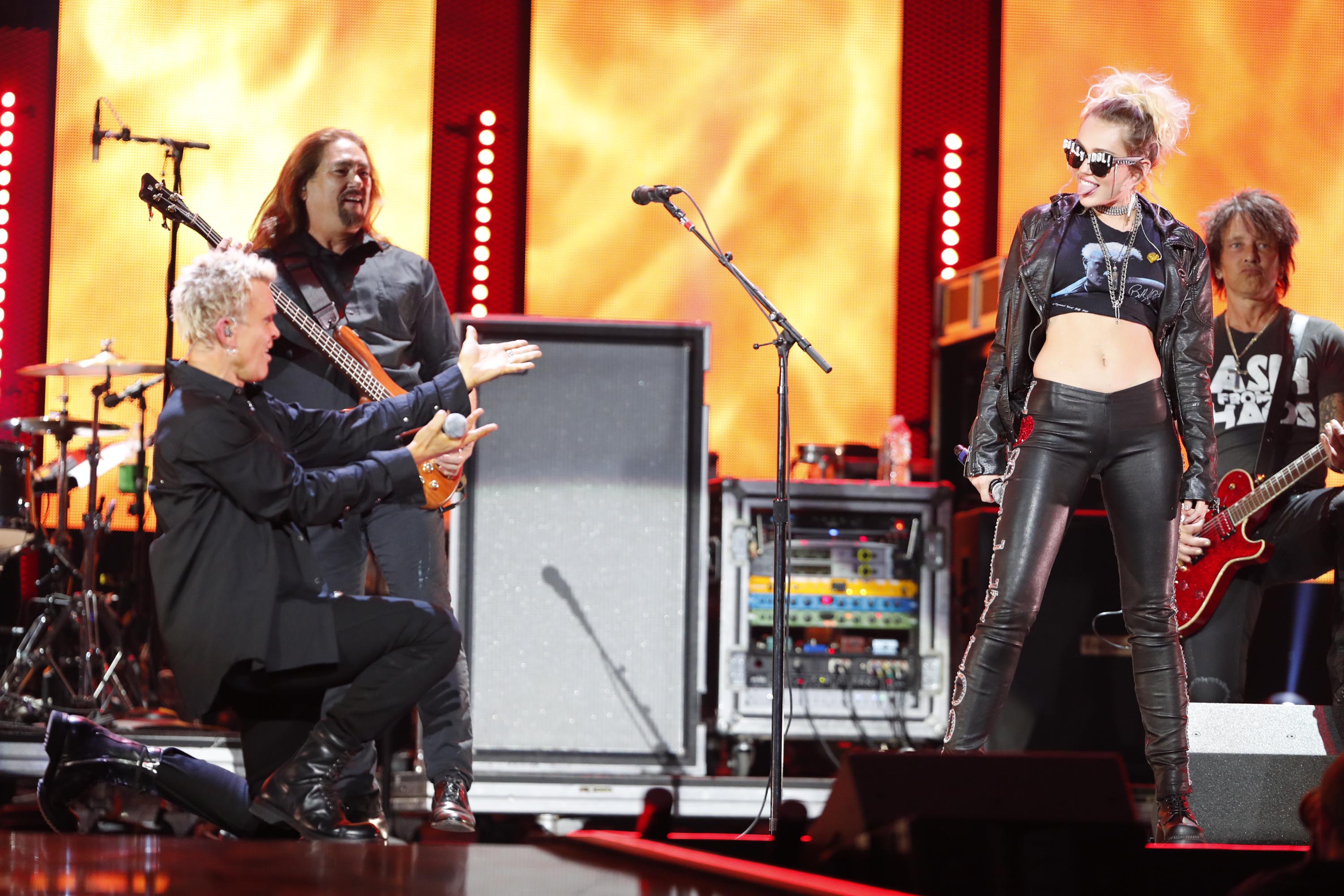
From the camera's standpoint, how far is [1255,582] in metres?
4.53

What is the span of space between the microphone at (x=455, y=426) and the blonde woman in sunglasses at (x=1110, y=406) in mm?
1287

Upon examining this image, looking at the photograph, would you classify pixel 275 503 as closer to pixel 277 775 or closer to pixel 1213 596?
pixel 277 775

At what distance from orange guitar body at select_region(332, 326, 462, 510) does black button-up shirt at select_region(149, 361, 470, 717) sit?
66 cm

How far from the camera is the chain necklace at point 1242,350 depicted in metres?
Answer: 4.62

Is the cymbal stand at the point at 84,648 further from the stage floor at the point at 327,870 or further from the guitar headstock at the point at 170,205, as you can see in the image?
the stage floor at the point at 327,870

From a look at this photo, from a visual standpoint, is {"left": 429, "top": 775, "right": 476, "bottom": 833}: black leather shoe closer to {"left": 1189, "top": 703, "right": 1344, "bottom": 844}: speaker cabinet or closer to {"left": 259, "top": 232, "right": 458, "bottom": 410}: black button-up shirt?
{"left": 259, "top": 232, "right": 458, "bottom": 410}: black button-up shirt

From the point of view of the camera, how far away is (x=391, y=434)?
3.57 meters

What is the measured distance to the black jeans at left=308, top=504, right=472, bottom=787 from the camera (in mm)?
3707

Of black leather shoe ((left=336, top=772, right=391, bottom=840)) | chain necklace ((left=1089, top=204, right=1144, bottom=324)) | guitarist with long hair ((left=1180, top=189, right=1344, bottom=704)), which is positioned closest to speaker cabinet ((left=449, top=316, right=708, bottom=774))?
black leather shoe ((left=336, top=772, right=391, bottom=840))

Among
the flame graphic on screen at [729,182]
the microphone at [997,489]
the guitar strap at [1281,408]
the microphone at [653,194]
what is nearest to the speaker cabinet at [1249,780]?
the microphone at [997,489]

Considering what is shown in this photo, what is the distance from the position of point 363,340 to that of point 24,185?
140 inches

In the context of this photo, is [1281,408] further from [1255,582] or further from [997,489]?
[997,489]

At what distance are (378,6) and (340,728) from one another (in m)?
4.81

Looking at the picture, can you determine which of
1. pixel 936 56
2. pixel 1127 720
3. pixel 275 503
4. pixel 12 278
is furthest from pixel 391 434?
pixel 936 56
